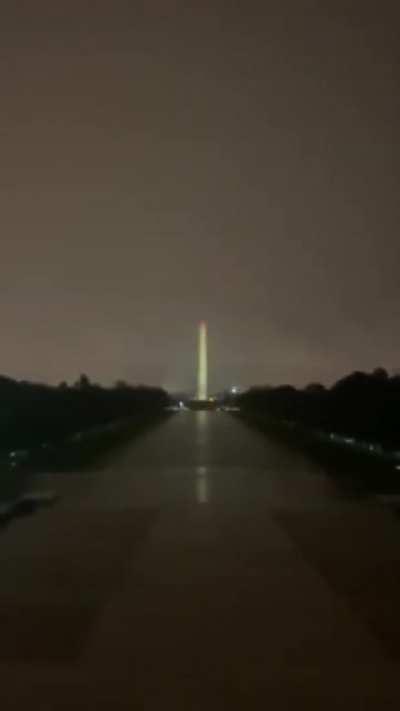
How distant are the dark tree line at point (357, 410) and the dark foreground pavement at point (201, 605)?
96.8ft

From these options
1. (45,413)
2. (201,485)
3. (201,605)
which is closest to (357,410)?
(45,413)

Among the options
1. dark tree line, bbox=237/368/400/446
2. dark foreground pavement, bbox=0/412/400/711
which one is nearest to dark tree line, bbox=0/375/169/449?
dark tree line, bbox=237/368/400/446

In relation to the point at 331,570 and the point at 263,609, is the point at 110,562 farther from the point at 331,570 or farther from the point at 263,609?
the point at 263,609

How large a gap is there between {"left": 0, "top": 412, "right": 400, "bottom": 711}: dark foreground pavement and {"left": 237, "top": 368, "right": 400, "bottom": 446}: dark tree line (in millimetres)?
29508

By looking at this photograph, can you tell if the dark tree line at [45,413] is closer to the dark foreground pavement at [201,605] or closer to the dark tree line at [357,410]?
the dark tree line at [357,410]

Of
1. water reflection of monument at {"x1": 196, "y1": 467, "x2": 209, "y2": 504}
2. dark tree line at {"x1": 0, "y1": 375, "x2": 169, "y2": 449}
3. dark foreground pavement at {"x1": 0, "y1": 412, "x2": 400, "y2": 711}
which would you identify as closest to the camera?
dark foreground pavement at {"x1": 0, "y1": 412, "x2": 400, "y2": 711}

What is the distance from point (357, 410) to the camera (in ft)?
249

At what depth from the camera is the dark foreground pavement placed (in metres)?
10.1

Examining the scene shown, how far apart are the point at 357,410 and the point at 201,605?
6199 centimetres

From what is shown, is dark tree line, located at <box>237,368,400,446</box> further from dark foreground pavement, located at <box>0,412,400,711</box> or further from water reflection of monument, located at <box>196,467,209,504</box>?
dark foreground pavement, located at <box>0,412,400,711</box>

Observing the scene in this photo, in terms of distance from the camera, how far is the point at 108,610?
14.1 m

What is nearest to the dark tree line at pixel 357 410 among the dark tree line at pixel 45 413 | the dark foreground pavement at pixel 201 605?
the dark tree line at pixel 45 413

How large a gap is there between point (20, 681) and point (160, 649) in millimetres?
1597

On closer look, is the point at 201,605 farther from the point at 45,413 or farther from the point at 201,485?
the point at 45,413
